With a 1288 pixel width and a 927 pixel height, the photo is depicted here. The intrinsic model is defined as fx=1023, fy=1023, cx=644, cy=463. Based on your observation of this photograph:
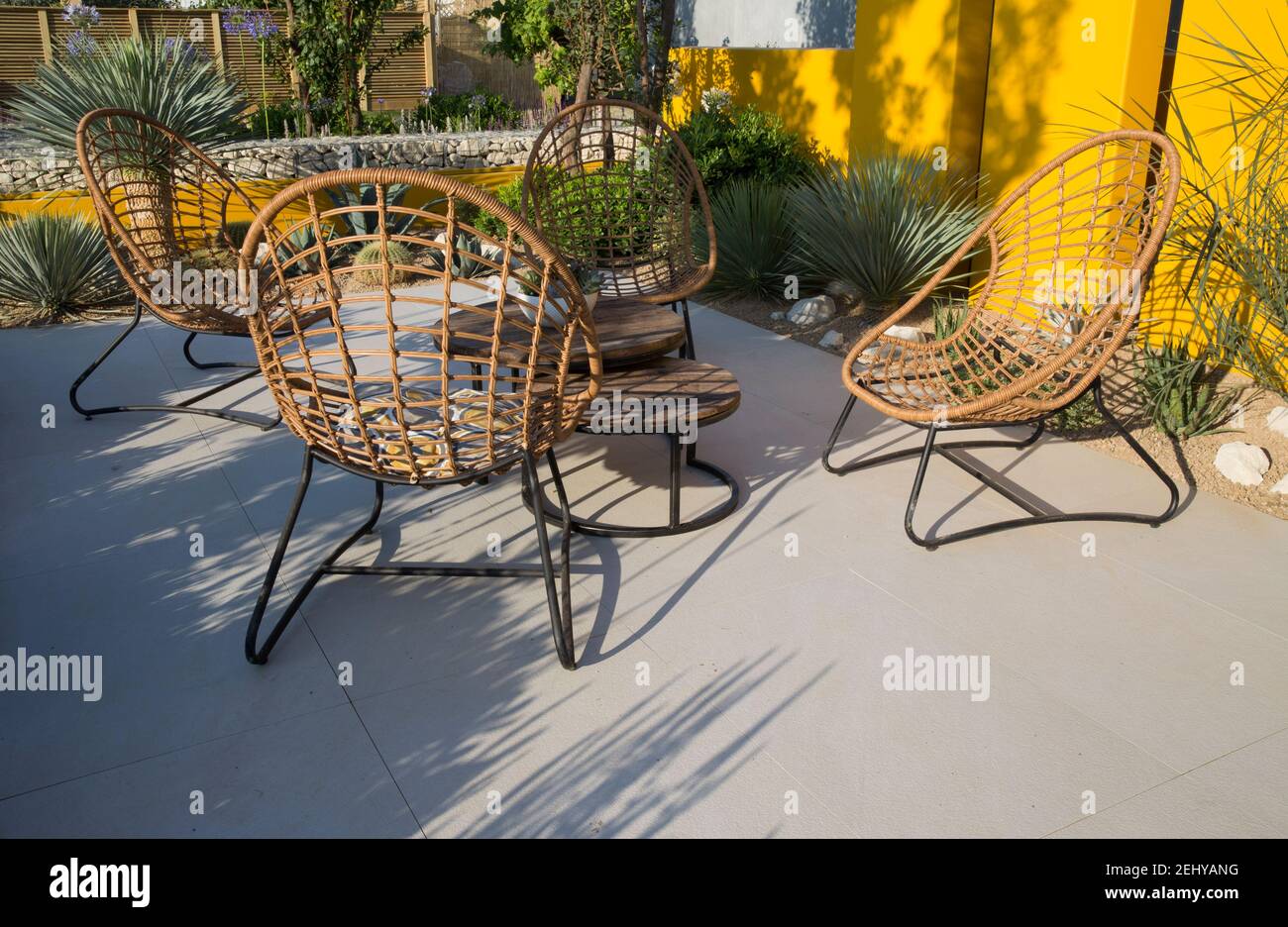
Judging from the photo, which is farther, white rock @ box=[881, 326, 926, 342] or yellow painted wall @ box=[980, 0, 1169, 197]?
white rock @ box=[881, 326, 926, 342]

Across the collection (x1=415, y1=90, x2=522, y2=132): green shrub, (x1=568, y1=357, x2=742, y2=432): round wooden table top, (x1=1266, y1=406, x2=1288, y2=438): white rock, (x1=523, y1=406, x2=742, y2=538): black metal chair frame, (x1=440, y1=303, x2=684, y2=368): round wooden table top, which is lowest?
(x1=523, y1=406, x2=742, y2=538): black metal chair frame

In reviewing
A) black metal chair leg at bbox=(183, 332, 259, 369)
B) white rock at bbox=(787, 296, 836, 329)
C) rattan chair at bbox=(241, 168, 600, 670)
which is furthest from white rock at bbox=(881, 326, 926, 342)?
black metal chair leg at bbox=(183, 332, 259, 369)

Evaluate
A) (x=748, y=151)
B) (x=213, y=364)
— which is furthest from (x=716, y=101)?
(x=213, y=364)

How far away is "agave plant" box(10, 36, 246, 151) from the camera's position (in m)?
6.13

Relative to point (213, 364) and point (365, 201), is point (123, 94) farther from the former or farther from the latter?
point (213, 364)

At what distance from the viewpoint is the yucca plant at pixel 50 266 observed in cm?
576

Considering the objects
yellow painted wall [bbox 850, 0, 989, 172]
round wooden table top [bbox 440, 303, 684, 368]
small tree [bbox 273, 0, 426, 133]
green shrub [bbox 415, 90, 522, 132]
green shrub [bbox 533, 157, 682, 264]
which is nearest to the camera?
round wooden table top [bbox 440, 303, 684, 368]

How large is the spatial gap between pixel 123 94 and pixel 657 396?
4.76 meters

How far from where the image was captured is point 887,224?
5406mm

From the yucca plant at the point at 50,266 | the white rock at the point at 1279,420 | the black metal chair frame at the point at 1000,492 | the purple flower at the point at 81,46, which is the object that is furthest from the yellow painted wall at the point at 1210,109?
the purple flower at the point at 81,46

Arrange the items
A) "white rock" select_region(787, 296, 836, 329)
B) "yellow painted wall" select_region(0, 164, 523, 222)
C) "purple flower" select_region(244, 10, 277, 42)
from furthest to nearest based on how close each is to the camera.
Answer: "purple flower" select_region(244, 10, 277, 42) → "yellow painted wall" select_region(0, 164, 523, 222) → "white rock" select_region(787, 296, 836, 329)

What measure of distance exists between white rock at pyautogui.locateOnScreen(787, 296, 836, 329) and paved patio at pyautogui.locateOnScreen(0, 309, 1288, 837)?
2049 millimetres

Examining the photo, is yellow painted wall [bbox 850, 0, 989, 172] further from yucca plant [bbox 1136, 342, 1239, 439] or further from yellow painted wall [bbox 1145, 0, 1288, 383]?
yucca plant [bbox 1136, 342, 1239, 439]
